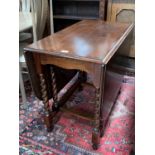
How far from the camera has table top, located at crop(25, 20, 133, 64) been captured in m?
1.13

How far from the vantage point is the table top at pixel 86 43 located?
1.13m

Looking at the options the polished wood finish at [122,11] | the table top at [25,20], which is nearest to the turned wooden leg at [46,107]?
the table top at [25,20]

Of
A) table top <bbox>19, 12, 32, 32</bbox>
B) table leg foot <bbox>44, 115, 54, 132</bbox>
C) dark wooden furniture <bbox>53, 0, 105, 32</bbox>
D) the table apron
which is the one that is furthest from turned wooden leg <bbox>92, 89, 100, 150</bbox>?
dark wooden furniture <bbox>53, 0, 105, 32</bbox>

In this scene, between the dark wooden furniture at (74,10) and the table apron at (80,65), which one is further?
the dark wooden furniture at (74,10)

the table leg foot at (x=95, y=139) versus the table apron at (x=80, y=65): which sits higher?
the table apron at (x=80, y=65)

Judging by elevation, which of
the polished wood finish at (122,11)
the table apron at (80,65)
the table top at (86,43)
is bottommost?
the table apron at (80,65)

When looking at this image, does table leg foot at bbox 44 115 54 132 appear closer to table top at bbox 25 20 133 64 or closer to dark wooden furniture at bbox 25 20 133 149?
dark wooden furniture at bbox 25 20 133 149

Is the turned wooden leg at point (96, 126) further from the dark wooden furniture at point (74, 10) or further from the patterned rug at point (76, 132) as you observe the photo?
the dark wooden furniture at point (74, 10)

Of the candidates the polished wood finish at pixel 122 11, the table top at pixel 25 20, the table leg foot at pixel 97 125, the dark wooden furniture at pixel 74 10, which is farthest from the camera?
the dark wooden furniture at pixel 74 10

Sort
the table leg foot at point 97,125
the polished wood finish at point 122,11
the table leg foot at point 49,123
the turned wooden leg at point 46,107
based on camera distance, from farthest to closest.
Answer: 1. the polished wood finish at point 122,11
2. the table leg foot at point 49,123
3. the turned wooden leg at point 46,107
4. the table leg foot at point 97,125

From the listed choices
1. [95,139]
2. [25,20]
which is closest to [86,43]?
[95,139]

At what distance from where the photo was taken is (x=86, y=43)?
51.8 inches
